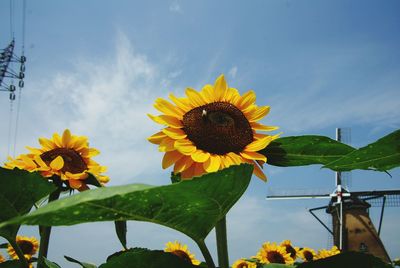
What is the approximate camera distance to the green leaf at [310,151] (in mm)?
1497

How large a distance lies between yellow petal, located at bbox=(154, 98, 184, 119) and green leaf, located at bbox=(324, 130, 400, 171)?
2.20 feet

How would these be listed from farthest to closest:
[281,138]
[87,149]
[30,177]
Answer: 1. [87,149]
2. [281,138]
3. [30,177]

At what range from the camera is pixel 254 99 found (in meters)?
1.87

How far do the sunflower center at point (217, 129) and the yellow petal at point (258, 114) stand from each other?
0.14ft

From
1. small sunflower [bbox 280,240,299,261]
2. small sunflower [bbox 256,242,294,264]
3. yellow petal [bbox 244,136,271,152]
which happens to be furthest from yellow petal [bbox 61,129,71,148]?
small sunflower [bbox 280,240,299,261]

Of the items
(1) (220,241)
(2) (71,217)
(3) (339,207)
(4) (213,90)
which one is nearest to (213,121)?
(4) (213,90)

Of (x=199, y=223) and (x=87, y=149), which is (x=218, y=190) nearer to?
(x=199, y=223)

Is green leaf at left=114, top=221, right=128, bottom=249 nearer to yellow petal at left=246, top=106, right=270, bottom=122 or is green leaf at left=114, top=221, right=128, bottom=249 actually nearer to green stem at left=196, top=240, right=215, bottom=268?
green stem at left=196, top=240, right=215, bottom=268

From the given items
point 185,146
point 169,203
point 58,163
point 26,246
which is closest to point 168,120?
point 185,146

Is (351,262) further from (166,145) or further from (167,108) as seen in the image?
(167,108)

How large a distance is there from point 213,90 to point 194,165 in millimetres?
407

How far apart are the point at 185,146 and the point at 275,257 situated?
18.7 ft

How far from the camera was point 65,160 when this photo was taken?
2.95m

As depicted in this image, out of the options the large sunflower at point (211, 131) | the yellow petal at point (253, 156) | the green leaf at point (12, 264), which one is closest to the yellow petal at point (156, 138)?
the large sunflower at point (211, 131)
